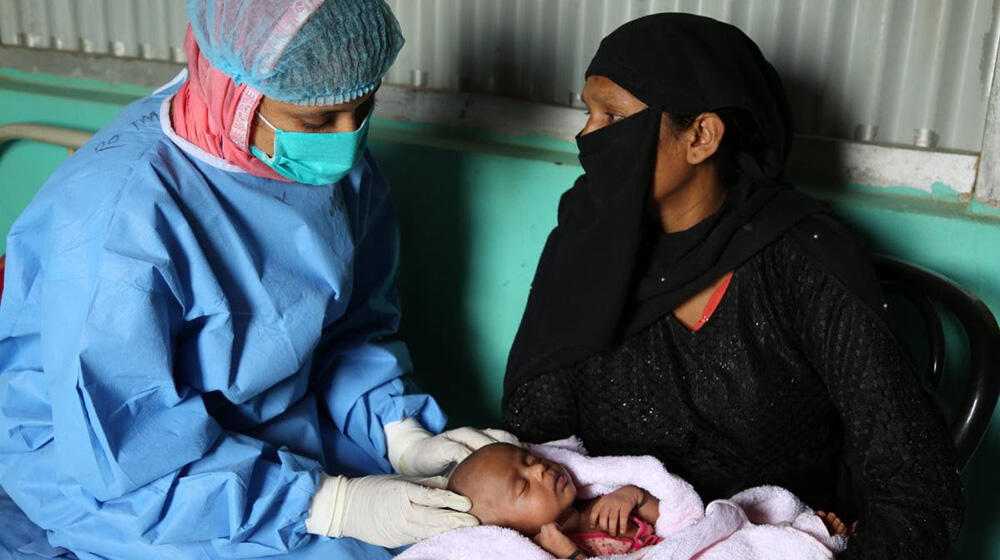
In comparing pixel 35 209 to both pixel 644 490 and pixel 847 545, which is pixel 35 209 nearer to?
pixel 644 490

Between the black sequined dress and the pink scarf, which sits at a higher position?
the pink scarf

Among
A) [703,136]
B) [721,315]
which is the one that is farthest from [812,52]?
[721,315]

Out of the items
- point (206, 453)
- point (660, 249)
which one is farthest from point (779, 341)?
point (206, 453)

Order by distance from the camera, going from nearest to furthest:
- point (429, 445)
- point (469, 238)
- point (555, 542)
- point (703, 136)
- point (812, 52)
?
point (555, 542) < point (703, 136) < point (429, 445) < point (812, 52) < point (469, 238)

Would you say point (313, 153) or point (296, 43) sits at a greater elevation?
point (296, 43)

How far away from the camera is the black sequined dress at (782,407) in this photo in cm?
177

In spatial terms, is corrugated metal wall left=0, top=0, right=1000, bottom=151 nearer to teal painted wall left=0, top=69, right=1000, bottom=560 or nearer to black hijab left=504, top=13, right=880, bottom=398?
teal painted wall left=0, top=69, right=1000, bottom=560

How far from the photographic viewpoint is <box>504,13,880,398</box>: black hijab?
187 centimetres

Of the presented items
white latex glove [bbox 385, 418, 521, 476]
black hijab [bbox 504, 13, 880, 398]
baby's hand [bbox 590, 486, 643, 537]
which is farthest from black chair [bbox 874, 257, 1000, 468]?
white latex glove [bbox 385, 418, 521, 476]

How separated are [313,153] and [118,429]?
0.63m

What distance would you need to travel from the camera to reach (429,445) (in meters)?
2.20

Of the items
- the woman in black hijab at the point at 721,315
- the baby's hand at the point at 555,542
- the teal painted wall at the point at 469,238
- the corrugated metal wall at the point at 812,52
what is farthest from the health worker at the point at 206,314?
the corrugated metal wall at the point at 812,52

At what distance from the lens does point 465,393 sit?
9.43 feet

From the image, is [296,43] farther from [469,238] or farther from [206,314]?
[469,238]
